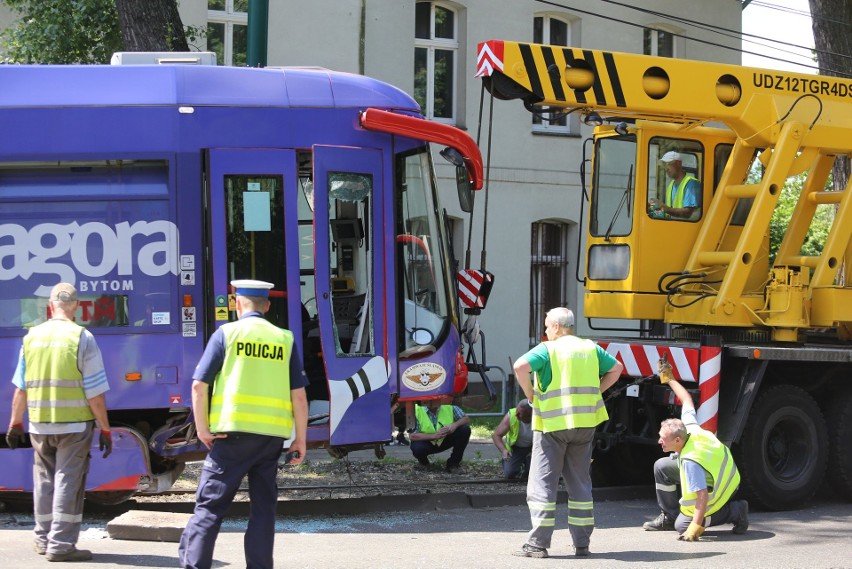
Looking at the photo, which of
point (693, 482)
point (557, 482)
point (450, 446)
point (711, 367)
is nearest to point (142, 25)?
point (450, 446)

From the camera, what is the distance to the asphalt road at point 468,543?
24.3ft

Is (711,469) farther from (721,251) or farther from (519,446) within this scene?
(721,251)

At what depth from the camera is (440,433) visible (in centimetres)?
1075

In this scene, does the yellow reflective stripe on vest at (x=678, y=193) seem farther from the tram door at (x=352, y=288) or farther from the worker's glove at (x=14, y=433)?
the worker's glove at (x=14, y=433)

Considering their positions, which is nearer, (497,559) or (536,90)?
(497,559)

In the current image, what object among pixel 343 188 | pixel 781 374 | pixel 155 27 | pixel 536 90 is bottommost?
pixel 781 374

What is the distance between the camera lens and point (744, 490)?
31.6 feet

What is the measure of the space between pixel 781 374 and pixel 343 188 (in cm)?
408

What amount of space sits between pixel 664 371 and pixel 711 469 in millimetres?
1188

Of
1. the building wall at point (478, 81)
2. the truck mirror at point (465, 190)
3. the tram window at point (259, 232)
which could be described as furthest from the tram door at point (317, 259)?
the building wall at point (478, 81)

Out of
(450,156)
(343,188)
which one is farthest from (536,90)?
(343,188)

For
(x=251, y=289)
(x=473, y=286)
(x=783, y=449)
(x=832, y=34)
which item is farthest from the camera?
(x=832, y=34)

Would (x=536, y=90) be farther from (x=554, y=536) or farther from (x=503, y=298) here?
(x=503, y=298)

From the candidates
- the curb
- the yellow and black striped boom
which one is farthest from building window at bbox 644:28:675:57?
the curb
